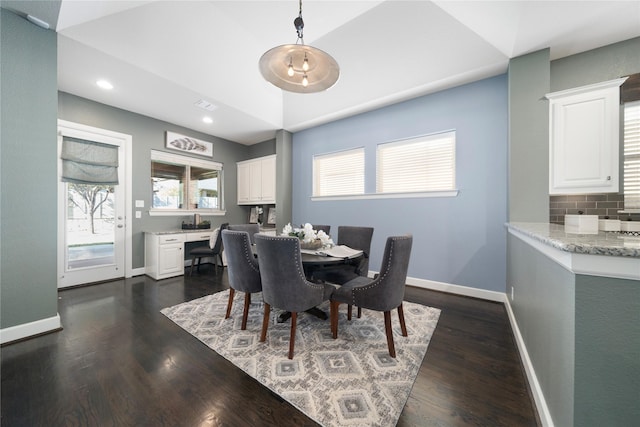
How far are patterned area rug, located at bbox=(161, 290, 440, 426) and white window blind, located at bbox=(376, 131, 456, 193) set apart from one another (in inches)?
70.5

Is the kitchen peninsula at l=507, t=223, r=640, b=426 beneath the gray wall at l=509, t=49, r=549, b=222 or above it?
beneath

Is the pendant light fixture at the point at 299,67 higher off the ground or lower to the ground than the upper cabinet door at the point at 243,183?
higher

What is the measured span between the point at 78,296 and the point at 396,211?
15.3 ft

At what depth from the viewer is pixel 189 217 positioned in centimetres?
477

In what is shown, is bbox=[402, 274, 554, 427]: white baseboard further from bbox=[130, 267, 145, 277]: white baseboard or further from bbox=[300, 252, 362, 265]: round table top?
bbox=[130, 267, 145, 277]: white baseboard

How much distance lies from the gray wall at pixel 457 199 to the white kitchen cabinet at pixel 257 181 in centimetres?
200

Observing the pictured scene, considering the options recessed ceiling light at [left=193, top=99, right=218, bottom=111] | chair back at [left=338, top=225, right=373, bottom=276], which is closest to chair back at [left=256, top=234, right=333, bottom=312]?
chair back at [left=338, top=225, right=373, bottom=276]

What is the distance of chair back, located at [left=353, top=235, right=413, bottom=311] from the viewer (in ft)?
5.79

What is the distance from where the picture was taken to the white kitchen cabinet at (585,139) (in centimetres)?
204

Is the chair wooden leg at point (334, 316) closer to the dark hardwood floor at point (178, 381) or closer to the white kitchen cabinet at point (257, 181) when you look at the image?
the dark hardwood floor at point (178, 381)

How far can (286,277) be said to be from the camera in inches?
70.2

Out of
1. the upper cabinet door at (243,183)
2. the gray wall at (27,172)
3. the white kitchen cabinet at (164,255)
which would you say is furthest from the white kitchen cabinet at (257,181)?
the gray wall at (27,172)

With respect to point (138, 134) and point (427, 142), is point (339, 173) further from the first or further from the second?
point (138, 134)

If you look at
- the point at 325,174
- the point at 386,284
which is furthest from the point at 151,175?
the point at 386,284
